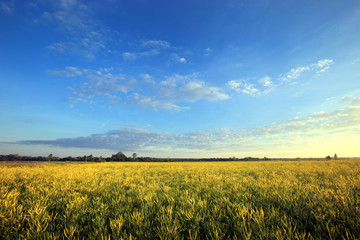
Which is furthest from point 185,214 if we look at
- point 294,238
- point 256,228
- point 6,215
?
point 6,215

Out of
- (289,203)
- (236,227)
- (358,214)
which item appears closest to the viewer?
(236,227)

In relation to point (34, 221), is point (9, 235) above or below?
below

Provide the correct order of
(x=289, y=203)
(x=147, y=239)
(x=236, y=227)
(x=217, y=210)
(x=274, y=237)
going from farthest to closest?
1. (x=289, y=203)
2. (x=217, y=210)
3. (x=236, y=227)
4. (x=147, y=239)
5. (x=274, y=237)

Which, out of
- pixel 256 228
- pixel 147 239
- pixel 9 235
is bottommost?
pixel 9 235

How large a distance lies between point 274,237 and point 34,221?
4289 millimetres

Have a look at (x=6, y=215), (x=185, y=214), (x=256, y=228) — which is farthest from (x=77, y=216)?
(x=256, y=228)

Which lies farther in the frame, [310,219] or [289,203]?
[289,203]

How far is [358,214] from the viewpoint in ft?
9.23

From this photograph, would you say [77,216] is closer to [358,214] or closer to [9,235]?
[9,235]

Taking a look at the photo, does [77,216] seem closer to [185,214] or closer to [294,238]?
[185,214]

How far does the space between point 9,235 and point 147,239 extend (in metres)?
2.73

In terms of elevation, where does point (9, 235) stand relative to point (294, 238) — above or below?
below

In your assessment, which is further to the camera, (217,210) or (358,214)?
(217,210)

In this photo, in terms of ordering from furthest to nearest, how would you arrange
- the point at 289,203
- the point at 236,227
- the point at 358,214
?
the point at 289,203 → the point at 358,214 → the point at 236,227
